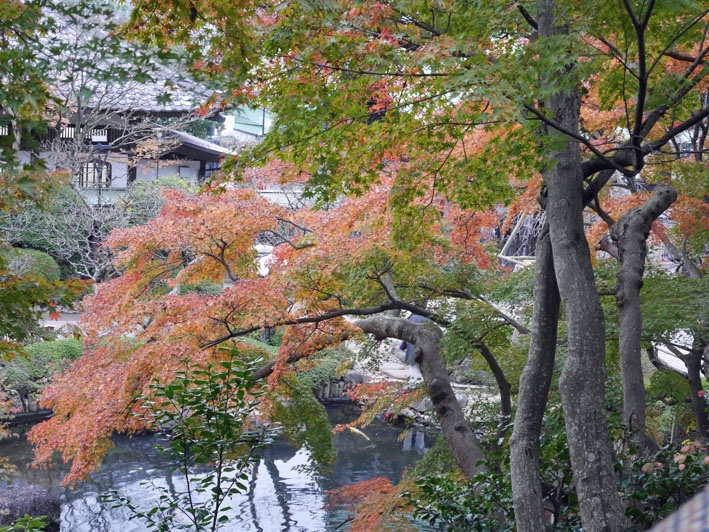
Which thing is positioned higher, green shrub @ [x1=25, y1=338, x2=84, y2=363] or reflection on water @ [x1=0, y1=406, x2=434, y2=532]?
green shrub @ [x1=25, y1=338, x2=84, y2=363]

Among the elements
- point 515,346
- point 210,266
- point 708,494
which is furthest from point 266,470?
point 708,494

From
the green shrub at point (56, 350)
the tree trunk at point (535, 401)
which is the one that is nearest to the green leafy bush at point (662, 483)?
the tree trunk at point (535, 401)

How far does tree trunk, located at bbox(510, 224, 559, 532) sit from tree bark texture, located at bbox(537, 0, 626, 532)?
0.39 meters

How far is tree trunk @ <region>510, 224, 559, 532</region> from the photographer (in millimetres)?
4242

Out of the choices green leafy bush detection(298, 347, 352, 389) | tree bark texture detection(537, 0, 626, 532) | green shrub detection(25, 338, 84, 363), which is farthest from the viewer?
green leafy bush detection(298, 347, 352, 389)

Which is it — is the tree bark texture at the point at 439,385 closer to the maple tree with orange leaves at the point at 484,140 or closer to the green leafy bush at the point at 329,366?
the maple tree with orange leaves at the point at 484,140

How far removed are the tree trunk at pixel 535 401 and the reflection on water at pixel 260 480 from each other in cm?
628

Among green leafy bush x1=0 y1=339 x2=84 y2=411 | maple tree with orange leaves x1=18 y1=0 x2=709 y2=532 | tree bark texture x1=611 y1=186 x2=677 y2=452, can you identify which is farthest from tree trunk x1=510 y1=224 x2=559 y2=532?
green leafy bush x1=0 y1=339 x2=84 y2=411

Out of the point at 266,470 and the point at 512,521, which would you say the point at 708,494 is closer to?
the point at 512,521

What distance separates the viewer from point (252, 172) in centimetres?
1495

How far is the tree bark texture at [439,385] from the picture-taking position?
733cm

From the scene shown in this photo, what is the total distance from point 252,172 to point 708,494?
14.9 m

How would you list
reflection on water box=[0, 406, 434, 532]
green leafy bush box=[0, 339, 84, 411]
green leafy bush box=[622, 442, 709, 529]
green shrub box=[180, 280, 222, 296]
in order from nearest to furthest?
green leafy bush box=[622, 442, 709, 529], reflection on water box=[0, 406, 434, 532], green leafy bush box=[0, 339, 84, 411], green shrub box=[180, 280, 222, 296]

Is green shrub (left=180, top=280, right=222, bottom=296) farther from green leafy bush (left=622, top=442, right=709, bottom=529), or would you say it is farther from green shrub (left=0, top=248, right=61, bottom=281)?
green leafy bush (left=622, top=442, right=709, bottom=529)
